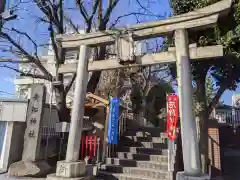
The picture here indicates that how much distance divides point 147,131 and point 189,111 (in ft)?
18.6

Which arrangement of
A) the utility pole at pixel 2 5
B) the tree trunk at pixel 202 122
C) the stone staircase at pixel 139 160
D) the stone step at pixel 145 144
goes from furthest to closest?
the stone step at pixel 145 144 < the tree trunk at pixel 202 122 < the stone staircase at pixel 139 160 < the utility pole at pixel 2 5

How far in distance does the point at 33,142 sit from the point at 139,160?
408 centimetres

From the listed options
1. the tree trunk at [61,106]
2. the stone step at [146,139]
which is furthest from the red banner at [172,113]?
the tree trunk at [61,106]

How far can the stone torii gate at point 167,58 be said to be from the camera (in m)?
6.34

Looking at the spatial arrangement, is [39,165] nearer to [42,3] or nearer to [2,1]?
[2,1]

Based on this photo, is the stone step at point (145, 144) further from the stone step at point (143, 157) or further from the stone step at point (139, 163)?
the stone step at point (139, 163)

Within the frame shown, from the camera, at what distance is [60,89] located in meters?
11.5

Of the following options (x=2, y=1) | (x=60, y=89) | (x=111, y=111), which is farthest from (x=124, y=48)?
(x=60, y=89)

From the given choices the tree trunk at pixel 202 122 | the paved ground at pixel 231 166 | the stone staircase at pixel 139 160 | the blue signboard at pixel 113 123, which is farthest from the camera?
the paved ground at pixel 231 166

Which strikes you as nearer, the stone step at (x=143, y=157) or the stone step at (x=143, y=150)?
the stone step at (x=143, y=157)

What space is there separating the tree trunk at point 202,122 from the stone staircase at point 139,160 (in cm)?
158

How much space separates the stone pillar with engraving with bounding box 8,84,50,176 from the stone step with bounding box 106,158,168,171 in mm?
2460

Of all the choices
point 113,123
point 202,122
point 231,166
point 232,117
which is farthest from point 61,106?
point 232,117

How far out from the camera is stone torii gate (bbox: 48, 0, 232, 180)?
6.34 m
